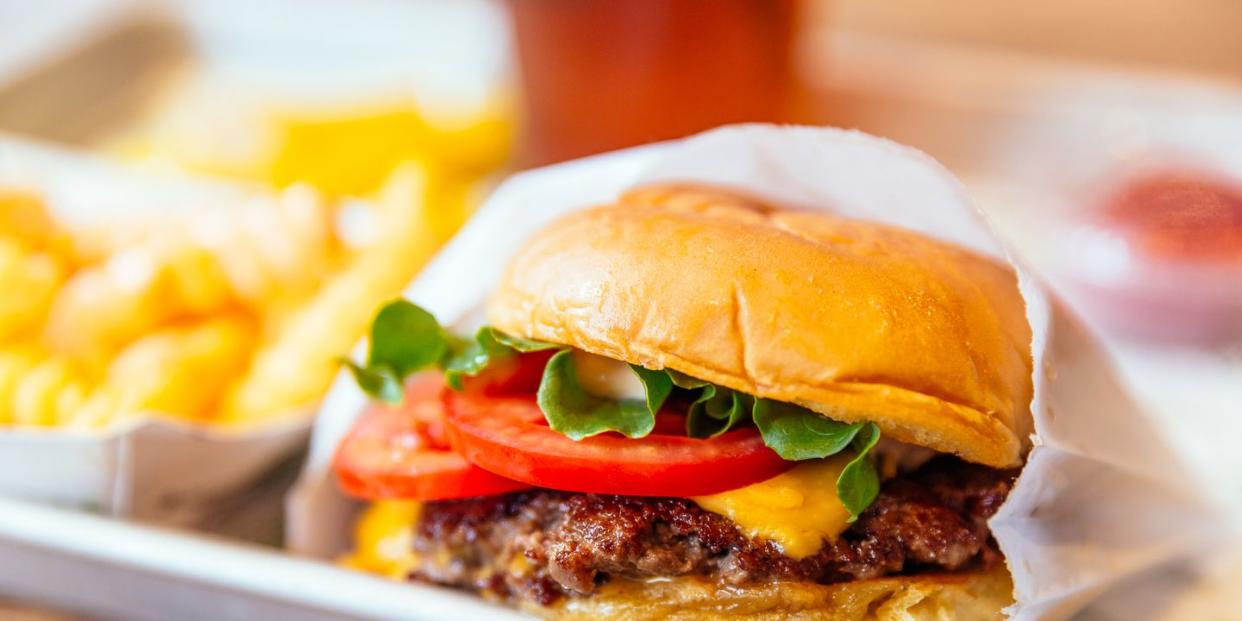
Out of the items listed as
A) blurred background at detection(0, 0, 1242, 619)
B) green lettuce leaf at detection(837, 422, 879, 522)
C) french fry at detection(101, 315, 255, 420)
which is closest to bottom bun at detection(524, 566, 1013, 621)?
green lettuce leaf at detection(837, 422, 879, 522)

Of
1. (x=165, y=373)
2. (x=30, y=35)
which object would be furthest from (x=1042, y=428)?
(x=30, y=35)

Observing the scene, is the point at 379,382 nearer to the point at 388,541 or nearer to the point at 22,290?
the point at 388,541

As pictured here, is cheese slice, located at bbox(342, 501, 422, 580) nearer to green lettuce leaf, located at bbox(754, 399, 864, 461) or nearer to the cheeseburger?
the cheeseburger

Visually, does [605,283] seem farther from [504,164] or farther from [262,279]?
[504,164]

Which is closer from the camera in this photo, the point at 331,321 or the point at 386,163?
the point at 331,321

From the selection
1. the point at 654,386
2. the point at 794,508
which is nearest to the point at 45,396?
the point at 654,386

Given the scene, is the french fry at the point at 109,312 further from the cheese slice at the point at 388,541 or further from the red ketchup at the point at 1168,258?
the red ketchup at the point at 1168,258
